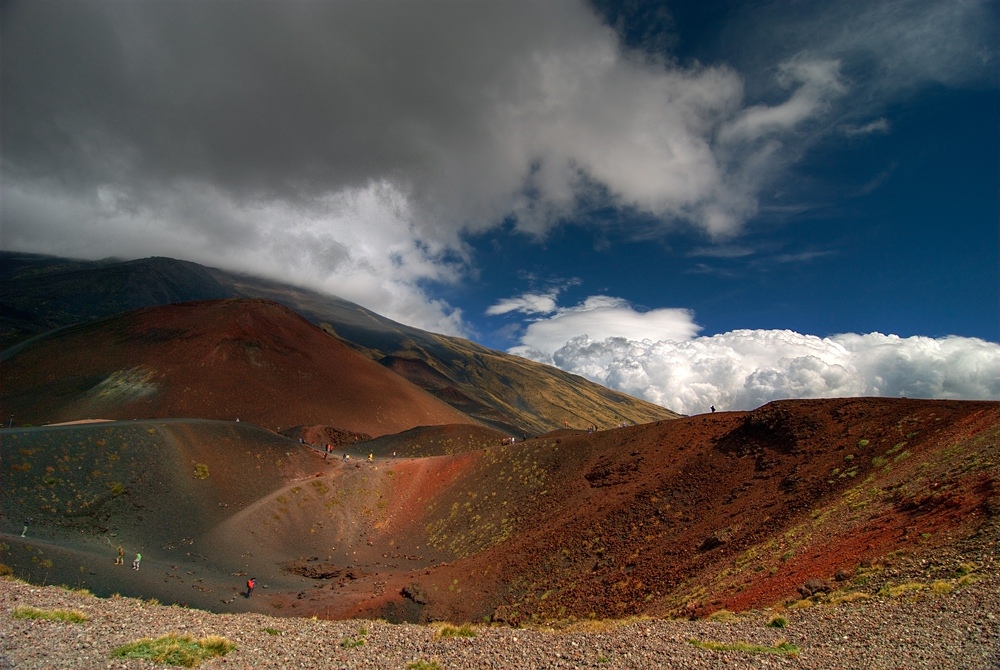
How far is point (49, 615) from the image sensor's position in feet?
36.1

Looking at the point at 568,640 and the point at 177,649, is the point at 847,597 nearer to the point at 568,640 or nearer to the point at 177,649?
the point at 568,640

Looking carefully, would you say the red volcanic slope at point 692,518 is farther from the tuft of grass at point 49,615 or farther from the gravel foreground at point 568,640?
the tuft of grass at point 49,615

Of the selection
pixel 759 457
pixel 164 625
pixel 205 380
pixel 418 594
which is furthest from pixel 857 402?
pixel 205 380

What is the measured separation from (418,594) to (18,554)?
17.3m

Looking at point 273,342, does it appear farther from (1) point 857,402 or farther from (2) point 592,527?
(1) point 857,402

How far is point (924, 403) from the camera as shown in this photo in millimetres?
23828

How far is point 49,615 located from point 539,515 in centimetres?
2651

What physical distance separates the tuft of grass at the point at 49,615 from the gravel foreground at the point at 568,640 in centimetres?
19

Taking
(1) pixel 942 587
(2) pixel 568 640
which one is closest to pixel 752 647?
(2) pixel 568 640

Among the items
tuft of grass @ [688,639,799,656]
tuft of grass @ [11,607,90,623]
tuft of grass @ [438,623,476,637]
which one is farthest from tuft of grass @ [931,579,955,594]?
tuft of grass @ [11,607,90,623]

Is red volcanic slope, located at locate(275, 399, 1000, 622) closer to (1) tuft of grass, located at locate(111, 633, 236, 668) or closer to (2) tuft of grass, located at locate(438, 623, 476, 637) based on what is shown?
(2) tuft of grass, located at locate(438, 623, 476, 637)

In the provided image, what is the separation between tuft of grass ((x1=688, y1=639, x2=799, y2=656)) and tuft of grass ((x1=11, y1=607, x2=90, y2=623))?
1399cm

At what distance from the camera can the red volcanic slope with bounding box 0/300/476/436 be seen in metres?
65.1

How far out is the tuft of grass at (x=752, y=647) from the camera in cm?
991
